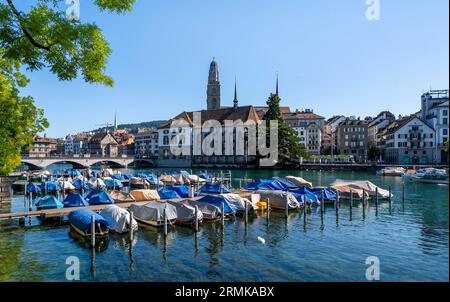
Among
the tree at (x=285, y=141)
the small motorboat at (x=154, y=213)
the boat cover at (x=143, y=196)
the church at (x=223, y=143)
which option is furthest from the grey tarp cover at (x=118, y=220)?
the church at (x=223, y=143)

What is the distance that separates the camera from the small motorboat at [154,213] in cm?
2934

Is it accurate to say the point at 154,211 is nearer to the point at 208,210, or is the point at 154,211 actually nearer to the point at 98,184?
the point at 208,210

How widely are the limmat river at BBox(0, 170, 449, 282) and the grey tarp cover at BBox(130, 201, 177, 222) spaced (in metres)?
1.16

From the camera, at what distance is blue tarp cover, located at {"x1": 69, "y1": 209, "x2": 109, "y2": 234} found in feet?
83.7

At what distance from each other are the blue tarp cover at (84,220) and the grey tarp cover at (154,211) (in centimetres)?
447

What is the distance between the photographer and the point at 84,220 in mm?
26016

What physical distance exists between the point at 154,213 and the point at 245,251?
9979 mm

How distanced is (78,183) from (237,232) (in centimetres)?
4071

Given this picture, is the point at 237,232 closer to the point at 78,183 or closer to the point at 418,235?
the point at 418,235

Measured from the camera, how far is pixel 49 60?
891 centimetres

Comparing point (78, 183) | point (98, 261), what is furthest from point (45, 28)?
point (78, 183)

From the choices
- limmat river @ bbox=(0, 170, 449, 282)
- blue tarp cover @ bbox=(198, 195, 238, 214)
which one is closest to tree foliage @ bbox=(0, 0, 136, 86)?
limmat river @ bbox=(0, 170, 449, 282)

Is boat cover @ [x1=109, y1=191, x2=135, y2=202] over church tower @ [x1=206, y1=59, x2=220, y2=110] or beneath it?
beneath

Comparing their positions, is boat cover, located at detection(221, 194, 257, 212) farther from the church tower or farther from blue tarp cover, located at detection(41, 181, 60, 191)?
the church tower
